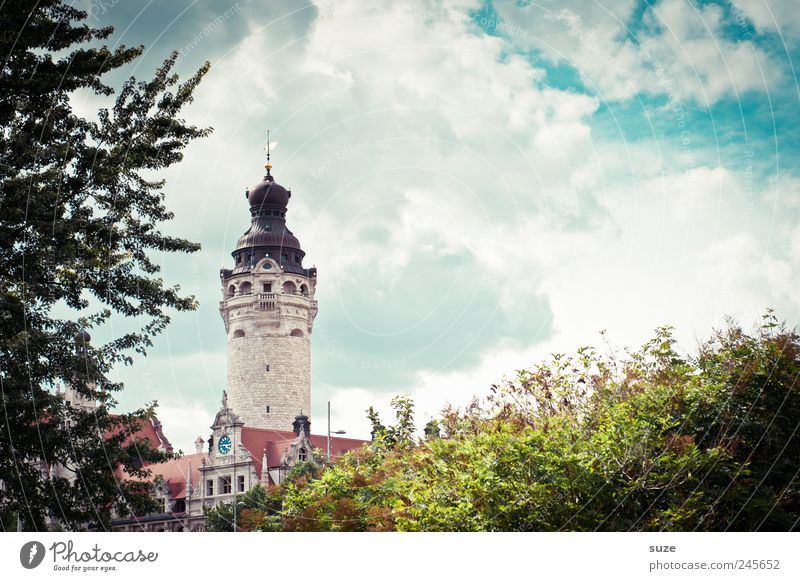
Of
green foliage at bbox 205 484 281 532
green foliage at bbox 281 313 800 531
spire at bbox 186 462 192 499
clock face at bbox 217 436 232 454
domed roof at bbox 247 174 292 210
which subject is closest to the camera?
green foliage at bbox 281 313 800 531

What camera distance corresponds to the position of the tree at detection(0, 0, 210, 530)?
2253 cm

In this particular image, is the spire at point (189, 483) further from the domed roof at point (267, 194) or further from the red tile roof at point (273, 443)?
the domed roof at point (267, 194)

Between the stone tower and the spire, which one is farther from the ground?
the stone tower

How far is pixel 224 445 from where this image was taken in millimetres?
76938

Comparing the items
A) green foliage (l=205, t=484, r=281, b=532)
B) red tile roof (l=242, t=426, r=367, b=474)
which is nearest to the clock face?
red tile roof (l=242, t=426, r=367, b=474)

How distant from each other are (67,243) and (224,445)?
5595 centimetres

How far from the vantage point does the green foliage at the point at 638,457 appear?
20750mm

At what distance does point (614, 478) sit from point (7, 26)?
1689 cm

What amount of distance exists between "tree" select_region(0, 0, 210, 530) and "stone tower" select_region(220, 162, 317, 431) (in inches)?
2656

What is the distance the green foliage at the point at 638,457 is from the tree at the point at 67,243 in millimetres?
7675

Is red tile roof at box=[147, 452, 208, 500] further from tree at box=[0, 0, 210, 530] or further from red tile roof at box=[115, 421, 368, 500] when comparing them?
tree at box=[0, 0, 210, 530]
